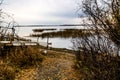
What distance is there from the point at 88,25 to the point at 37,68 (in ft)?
13.5

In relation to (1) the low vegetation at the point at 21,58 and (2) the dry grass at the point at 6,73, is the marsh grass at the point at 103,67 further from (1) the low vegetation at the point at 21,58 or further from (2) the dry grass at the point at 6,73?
(1) the low vegetation at the point at 21,58

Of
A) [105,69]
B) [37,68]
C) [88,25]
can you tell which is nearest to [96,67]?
[105,69]

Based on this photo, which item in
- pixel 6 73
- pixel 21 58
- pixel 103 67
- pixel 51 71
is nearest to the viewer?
pixel 103 67

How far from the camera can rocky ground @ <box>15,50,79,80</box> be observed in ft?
39.5

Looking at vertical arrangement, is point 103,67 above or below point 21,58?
above

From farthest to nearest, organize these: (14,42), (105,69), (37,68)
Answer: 1. (14,42)
2. (37,68)
3. (105,69)

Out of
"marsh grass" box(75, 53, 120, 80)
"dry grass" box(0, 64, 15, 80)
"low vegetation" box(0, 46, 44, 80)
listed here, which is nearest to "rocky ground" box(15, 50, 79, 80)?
"low vegetation" box(0, 46, 44, 80)

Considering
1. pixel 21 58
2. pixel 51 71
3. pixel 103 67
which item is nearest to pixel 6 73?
pixel 51 71

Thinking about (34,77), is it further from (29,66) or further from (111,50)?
(111,50)

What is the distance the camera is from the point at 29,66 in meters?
13.9

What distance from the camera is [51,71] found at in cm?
1281

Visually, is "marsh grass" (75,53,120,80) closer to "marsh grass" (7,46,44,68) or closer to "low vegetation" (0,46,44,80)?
"low vegetation" (0,46,44,80)

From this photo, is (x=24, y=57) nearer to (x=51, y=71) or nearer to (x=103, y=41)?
(x=51, y=71)

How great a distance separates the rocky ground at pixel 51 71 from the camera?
12.0 meters
